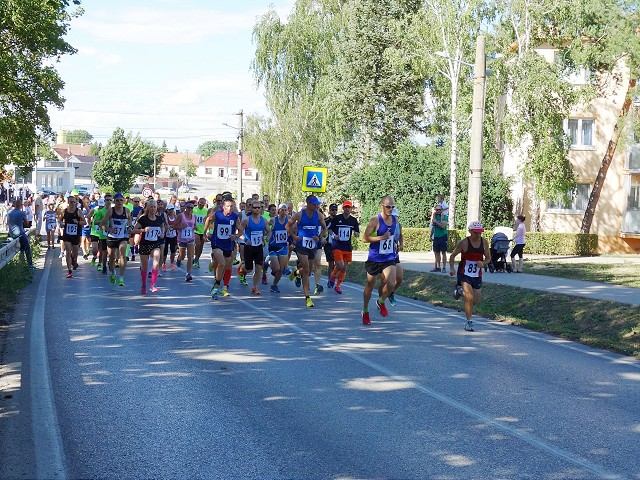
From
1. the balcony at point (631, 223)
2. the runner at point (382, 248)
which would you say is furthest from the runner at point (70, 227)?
the balcony at point (631, 223)

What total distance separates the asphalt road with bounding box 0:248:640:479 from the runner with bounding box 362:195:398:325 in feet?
1.94

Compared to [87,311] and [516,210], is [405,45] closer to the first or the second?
[516,210]

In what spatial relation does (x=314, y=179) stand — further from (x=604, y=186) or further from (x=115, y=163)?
(x=115, y=163)

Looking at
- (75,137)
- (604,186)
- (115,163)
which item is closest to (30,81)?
(604,186)

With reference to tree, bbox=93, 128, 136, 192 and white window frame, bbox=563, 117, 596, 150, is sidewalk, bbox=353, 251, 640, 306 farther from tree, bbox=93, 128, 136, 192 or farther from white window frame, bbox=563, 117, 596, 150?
tree, bbox=93, 128, 136, 192

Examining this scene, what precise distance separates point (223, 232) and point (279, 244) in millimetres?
2038

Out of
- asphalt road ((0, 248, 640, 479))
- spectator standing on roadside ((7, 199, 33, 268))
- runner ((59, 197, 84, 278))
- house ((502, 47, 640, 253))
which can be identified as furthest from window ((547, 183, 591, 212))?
asphalt road ((0, 248, 640, 479))

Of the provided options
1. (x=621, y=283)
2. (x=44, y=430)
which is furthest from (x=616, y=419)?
(x=621, y=283)

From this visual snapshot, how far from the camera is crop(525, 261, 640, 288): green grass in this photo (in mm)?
21763

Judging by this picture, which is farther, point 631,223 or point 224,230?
point 631,223

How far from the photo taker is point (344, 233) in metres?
18.6

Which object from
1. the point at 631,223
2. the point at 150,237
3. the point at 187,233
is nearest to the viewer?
the point at 150,237

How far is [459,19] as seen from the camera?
122 feet

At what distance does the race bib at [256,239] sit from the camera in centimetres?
1761
